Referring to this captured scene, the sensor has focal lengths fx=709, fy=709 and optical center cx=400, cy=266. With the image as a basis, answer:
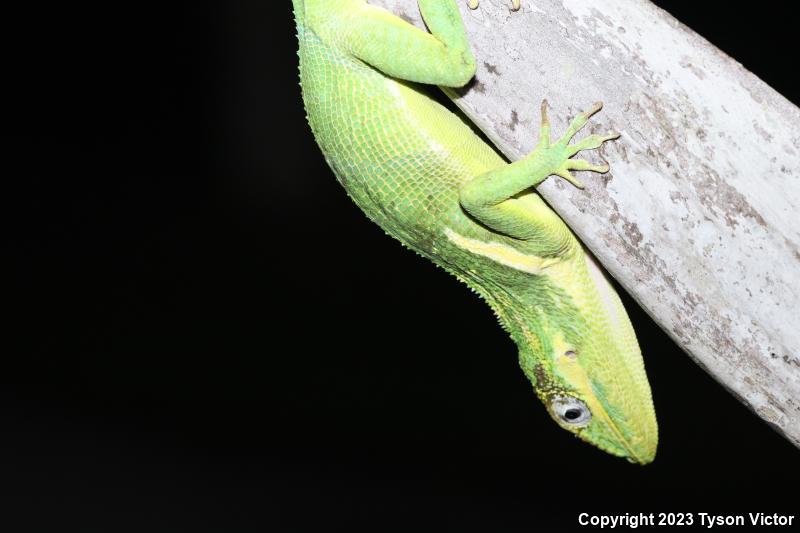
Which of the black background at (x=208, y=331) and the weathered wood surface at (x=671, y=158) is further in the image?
the black background at (x=208, y=331)

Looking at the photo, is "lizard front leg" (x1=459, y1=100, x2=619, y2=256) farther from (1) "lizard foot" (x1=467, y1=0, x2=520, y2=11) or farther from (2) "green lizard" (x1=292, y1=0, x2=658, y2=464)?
(1) "lizard foot" (x1=467, y1=0, x2=520, y2=11)

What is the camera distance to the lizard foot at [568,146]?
2.35 m

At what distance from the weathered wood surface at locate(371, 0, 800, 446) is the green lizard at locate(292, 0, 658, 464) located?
8 centimetres

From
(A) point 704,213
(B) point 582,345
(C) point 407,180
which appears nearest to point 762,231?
(A) point 704,213

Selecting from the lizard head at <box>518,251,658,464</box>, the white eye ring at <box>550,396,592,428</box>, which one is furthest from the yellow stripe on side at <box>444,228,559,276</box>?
the white eye ring at <box>550,396,592,428</box>

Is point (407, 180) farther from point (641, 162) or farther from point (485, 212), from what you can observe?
point (641, 162)

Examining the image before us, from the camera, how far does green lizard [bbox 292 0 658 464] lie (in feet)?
8.02

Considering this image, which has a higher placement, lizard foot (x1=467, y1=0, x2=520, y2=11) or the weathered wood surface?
lizard foot (x1=467, y1=0, x2=520, y2=11)

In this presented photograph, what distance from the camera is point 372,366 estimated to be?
27.8ft

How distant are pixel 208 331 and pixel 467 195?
640 centimetres
